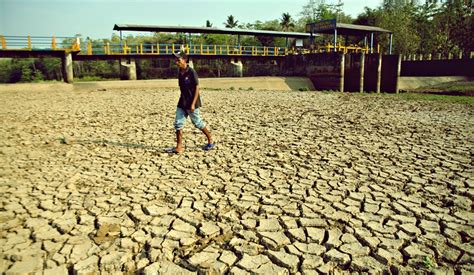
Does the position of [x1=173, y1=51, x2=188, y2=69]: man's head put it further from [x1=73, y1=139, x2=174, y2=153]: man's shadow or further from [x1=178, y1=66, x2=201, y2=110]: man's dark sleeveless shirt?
[x1=73, y1=139, x2=174, y2=153]: man's shadow

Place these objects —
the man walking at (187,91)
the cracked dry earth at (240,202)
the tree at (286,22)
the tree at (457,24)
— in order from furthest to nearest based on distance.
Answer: the tree at (286,22)
the tree at (457,24)
the man walking at (187,91)
the cracked dry earth at (240,202)

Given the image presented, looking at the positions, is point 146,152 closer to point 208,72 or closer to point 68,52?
point 68,52

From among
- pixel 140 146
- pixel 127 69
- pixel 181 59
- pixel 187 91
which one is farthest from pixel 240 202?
pixel 127 69

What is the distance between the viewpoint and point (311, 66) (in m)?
23.6

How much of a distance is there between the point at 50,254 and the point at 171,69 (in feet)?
95.1

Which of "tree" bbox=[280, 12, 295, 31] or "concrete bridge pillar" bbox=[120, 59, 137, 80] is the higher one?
"tree" bbox=[280, 12, 295, 31]

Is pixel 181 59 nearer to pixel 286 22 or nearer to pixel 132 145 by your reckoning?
pixel 132 145

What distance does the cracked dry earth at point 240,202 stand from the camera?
A: 2.48 meters

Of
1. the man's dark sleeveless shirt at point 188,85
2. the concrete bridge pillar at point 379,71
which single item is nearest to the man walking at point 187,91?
the man's dark sleeveless shirt at point 188,85

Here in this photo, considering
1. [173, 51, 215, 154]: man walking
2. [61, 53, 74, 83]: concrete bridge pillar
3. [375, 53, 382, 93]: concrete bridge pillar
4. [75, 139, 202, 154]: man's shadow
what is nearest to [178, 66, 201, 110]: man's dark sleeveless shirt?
[173, 51, 215, 154]: man walking

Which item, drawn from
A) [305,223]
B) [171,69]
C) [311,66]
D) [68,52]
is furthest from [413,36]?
[305,223]

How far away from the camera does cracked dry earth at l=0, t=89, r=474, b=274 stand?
8.14 feet

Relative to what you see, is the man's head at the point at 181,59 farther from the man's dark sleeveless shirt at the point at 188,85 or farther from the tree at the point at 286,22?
the tree at the point at 286,22

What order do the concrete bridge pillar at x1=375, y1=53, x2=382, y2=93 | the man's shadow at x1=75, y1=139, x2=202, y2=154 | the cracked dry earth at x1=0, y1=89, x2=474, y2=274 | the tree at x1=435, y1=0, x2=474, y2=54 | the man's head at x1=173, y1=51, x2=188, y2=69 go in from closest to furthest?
1. the cracked dry earth at x1=0, y1=89, x2=474, y2=274
2. the man's head at x1=173, y1=51, x2=188, y2=69
3. the man's shadow at x1=75, y1=139, x2=202, y2=154
4. the concrete bridge pillar at x1=375, y1=53, x2=382, y2=93
5. the tree at x1=435, y1=0, x2=474, y2=54
